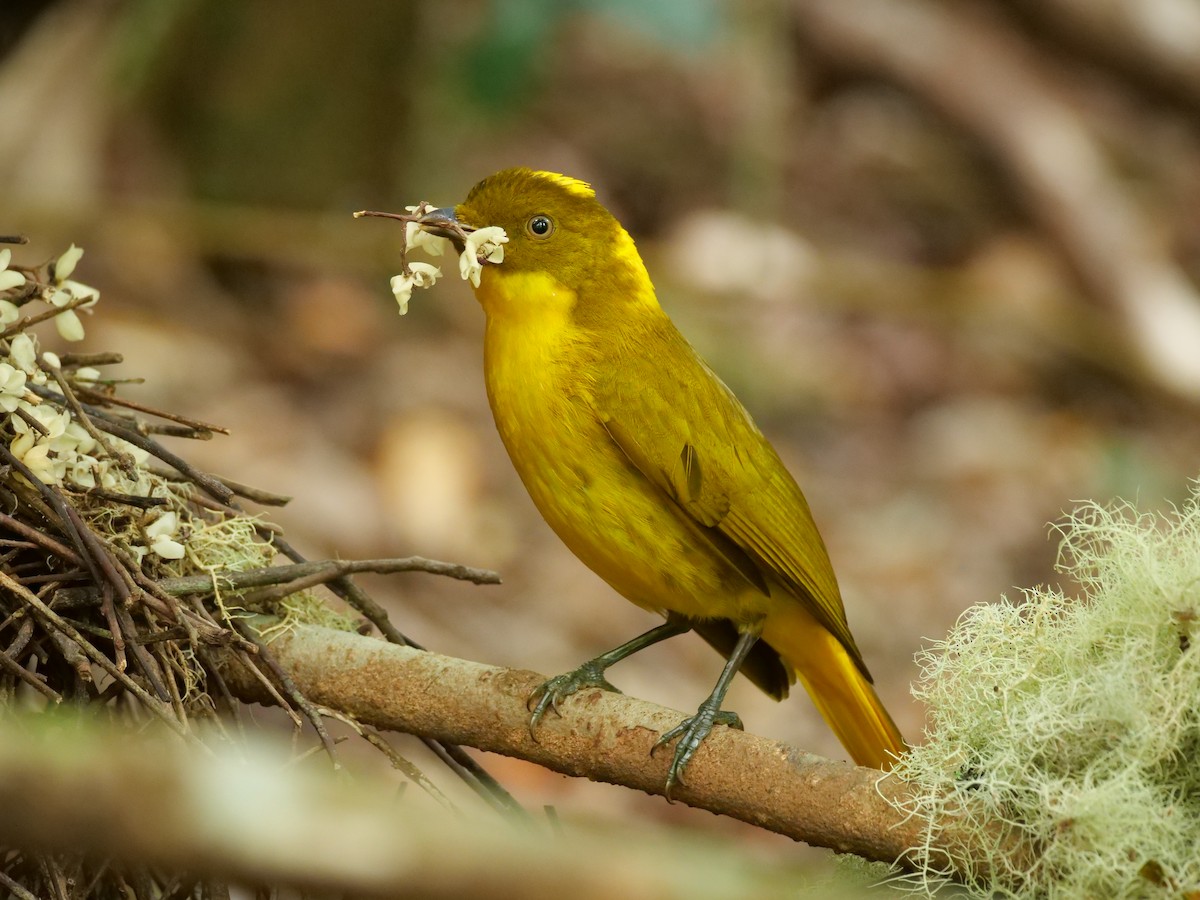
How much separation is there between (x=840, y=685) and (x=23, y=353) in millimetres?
1815

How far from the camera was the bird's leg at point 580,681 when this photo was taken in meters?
2.50

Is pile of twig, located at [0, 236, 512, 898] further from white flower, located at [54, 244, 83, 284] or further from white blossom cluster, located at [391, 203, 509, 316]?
white blossom cluster, located at [391, 203, 509, 316]

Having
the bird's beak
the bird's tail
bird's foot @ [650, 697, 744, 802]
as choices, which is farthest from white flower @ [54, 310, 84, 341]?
the bird's tail

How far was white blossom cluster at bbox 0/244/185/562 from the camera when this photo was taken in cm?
241

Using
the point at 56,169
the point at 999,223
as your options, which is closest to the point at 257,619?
the point at 56,169

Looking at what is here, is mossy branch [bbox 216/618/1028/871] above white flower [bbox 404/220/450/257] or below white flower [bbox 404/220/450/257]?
below

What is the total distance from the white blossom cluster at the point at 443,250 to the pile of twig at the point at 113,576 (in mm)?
478

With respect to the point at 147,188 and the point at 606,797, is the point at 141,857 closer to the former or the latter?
the point at 606,797

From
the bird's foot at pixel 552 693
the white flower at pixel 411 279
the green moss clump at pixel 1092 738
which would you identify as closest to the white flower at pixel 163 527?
the white flower at pixel 411 279

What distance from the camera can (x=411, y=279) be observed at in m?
2.76

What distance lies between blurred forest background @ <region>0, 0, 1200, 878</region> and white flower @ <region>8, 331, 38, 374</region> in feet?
9.80

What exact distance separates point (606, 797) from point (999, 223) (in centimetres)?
532

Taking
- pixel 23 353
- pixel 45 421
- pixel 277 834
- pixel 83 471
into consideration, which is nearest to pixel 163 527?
pixel 83 471

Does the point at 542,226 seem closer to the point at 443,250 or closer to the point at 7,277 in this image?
the point at 443,250
